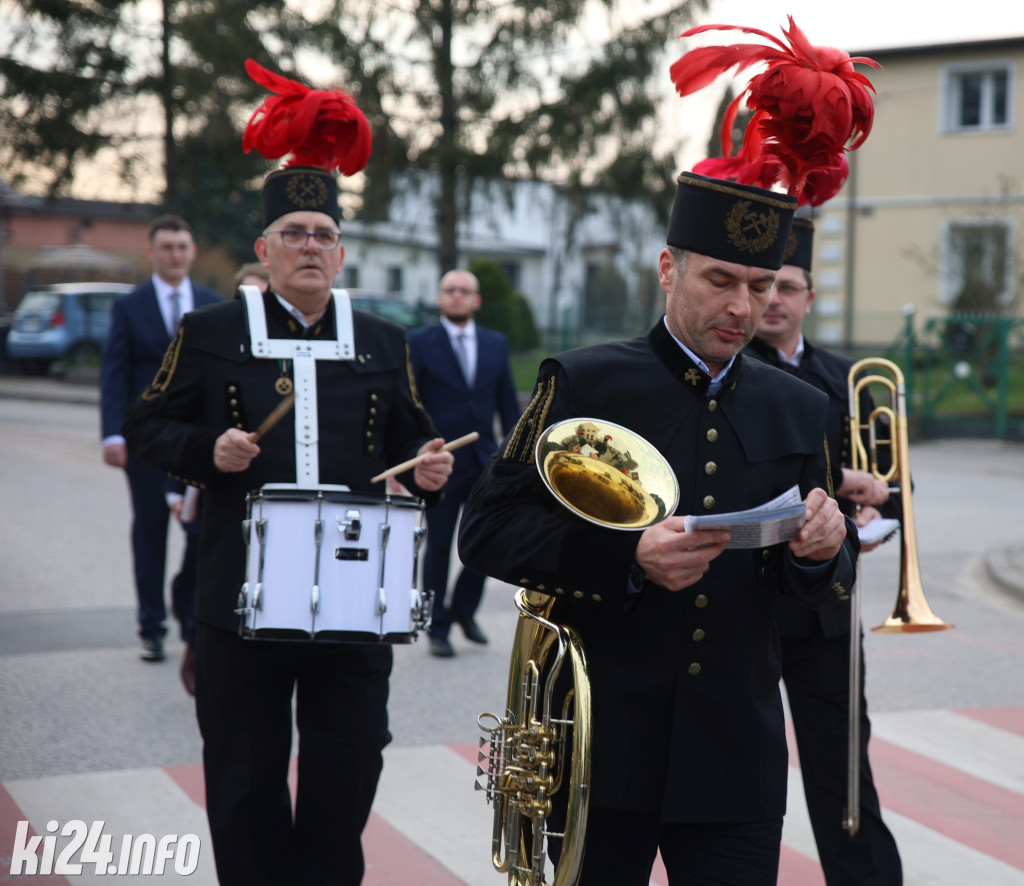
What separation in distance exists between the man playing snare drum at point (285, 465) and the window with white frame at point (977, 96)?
29022mm

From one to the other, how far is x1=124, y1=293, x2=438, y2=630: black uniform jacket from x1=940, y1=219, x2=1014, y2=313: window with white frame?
75.5 feet

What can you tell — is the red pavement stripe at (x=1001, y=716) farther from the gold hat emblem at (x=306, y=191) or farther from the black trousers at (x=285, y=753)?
the gold hat emblem at (x=306, y=191)

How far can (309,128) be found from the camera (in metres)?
4.04

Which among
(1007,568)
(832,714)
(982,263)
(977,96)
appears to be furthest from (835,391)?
(977,96)

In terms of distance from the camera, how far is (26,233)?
51.2 meters

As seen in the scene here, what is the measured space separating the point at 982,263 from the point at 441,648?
70.3 feet

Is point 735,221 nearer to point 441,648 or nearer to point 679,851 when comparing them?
point 679,851

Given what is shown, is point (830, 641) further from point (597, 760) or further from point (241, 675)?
point (241, 675)

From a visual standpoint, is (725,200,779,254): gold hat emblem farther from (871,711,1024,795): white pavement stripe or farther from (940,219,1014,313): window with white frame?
(940,219,1014,313): window with white frame

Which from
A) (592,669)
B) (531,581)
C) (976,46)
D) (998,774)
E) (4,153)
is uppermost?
(976,46)

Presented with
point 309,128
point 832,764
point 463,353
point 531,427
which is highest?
point 309,128

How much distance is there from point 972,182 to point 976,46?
3.05m

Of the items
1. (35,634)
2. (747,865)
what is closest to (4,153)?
(35,634)

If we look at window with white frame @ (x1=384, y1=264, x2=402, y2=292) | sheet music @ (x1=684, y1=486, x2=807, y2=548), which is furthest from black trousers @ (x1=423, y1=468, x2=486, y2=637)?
window with white frame @ (x1=384, y1=264, x2=402, y2=292)
